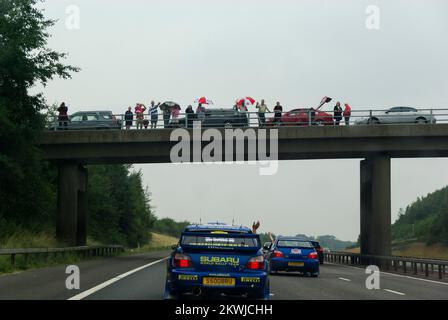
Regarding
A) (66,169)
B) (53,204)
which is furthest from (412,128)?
(53,204)

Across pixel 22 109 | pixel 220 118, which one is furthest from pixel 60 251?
pixel 220 118

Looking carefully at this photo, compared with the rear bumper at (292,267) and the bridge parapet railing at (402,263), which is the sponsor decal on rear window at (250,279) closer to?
the rear bumper at (292,267)

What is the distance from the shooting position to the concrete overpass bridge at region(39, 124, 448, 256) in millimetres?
38844

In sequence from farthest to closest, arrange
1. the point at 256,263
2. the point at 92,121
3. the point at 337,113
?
1. the point at 92,121
2. the point at 337,113
3. the point at 256,263

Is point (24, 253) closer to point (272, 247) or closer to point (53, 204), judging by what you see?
point (272, 247)

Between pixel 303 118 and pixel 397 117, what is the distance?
524 centimetres

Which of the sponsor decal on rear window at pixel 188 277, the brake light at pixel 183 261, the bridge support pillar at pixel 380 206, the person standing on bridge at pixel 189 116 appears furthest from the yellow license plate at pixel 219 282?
Answer: the bridge support pillar at pixel 380 206

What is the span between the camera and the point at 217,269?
39.9 feet

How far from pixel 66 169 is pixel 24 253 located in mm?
18013

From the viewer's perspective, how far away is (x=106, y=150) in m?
40.6

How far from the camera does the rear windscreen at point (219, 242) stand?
12.3 m

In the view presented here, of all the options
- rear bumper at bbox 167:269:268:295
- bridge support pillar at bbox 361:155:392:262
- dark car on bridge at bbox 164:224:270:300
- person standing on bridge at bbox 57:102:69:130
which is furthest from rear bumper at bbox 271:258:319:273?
person standing on bridge at bbox 57:102:69:130

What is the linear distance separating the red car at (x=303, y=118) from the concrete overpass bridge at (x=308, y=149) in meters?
0.99

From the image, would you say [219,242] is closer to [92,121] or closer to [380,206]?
[380,206]
